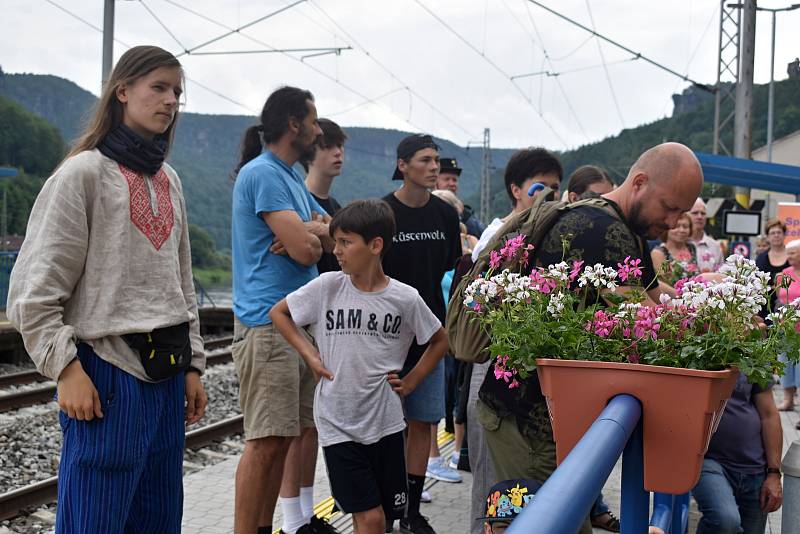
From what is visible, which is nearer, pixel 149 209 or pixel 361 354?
pixel 149 209

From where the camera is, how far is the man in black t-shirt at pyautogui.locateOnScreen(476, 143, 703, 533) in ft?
9.71

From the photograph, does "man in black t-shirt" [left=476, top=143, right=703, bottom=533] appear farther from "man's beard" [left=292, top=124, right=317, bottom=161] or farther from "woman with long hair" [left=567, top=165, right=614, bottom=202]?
"woman with long hair" [left=567, top=165, right=614, bottom=202]

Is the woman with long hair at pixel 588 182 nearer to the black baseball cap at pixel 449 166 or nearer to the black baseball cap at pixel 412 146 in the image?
the black baseball cap at pixel 412 146

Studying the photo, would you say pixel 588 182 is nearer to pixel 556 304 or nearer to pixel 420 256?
pixel 420 256

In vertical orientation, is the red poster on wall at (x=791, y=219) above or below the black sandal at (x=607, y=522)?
above

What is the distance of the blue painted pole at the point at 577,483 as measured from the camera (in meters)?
1.18

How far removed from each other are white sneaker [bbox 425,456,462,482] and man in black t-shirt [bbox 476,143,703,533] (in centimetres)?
344

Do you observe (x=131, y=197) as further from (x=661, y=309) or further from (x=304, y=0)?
(x=304, y=0)

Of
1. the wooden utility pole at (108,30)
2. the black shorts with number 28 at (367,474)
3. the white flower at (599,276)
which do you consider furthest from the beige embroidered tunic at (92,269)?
the wooden utility pole at (108,30)

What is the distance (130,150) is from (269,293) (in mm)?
1507

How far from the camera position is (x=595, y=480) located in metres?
1.45

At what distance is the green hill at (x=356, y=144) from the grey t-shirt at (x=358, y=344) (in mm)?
1269

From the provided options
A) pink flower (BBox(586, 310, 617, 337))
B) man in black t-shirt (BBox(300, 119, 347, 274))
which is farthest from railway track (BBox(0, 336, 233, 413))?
pink flower (BBox(586, 310, 617, 337))

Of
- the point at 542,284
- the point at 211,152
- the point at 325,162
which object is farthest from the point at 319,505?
the point at 211,152
